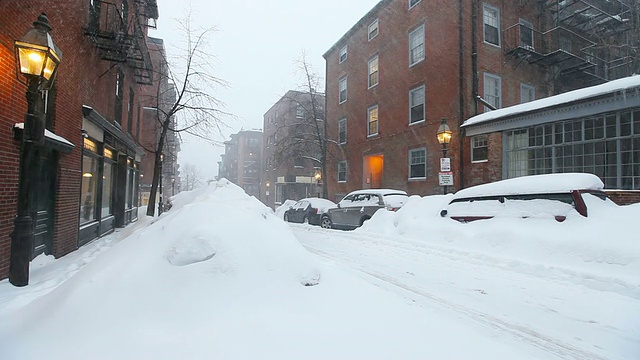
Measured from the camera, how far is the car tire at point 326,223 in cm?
1494

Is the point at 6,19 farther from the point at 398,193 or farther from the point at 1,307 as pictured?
the point at 398,193

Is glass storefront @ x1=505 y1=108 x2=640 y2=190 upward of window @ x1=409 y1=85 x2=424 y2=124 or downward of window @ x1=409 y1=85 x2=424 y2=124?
downward

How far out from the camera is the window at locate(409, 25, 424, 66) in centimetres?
1772

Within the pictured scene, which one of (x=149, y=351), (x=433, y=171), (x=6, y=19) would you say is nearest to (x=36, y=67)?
(x=6, y=19)

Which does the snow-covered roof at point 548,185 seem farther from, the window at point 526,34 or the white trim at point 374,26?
the white trim at point 374,26

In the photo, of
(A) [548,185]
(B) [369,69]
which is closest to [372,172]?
(B) [369,69]

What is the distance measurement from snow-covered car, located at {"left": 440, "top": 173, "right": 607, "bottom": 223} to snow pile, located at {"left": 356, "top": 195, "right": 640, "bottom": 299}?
0.15 meters

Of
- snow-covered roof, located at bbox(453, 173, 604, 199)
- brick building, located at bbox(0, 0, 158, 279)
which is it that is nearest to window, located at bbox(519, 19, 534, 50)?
snow-covered roof, located at bbox(453, 173, 604, 199)

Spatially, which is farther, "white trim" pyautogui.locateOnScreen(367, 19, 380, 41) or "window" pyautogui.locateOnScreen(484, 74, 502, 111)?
"white trim" pyautogui.locateOnScreen(367, 19, 380, 41)

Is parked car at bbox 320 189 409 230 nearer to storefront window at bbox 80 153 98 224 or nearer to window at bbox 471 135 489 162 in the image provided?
window at bbox 471 135 489 162

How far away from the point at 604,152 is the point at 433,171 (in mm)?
6838

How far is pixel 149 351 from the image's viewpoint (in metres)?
2.61

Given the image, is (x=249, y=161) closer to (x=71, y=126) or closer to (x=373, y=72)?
(x=373, y=72)

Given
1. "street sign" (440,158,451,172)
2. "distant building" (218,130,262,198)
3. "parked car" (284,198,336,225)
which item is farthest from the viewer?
"distant building" (218,130,262,198)
